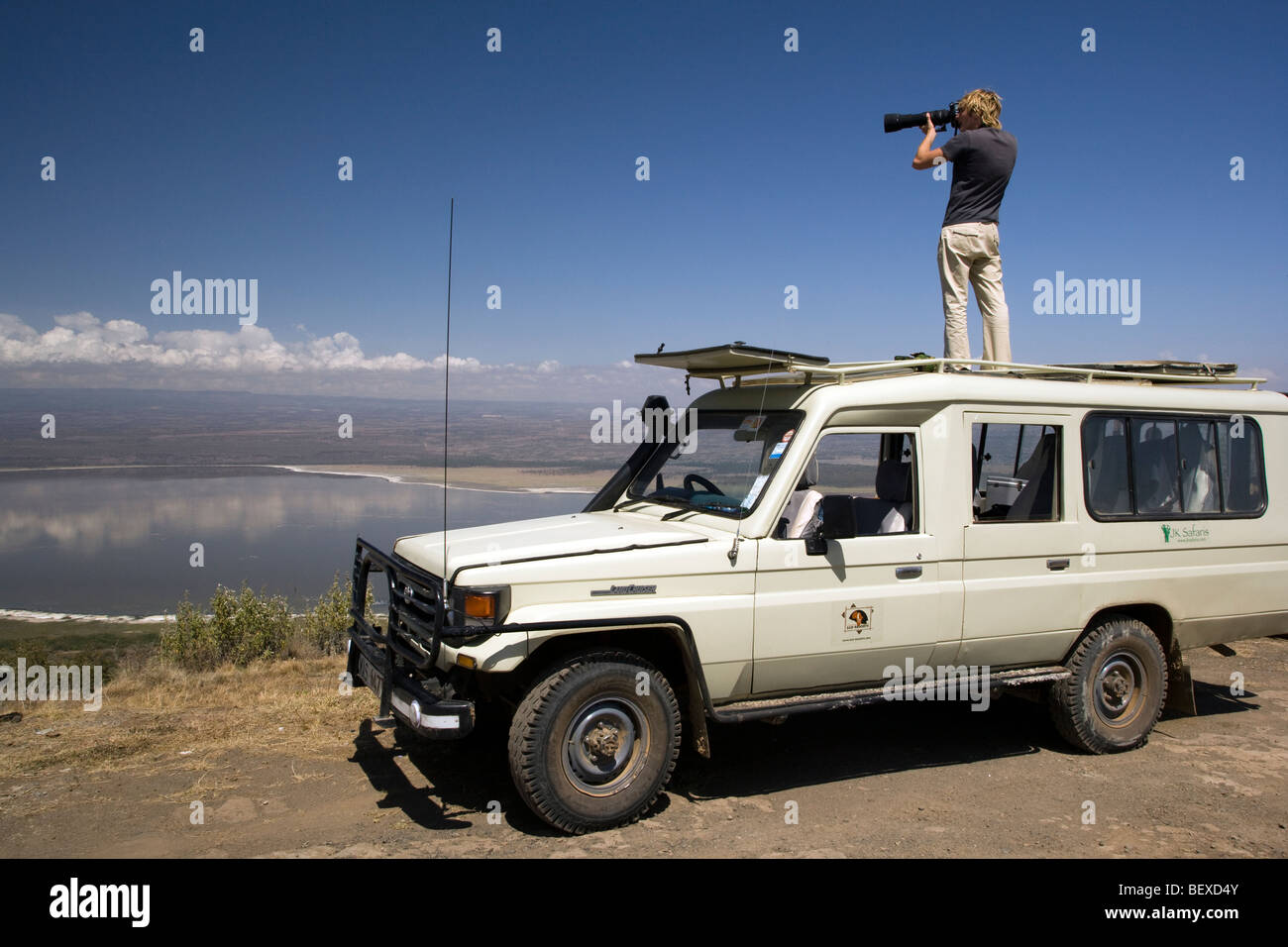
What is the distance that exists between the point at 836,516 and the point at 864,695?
1176 millimetres

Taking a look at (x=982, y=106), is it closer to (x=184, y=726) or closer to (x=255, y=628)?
(x=184, y=726)

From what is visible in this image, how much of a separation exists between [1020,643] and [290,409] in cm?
19461

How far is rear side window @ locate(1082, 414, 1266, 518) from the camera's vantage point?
20.6ft

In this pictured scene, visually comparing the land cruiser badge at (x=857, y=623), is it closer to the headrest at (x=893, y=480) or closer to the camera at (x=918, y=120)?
the headrest at (x=893, y=480)

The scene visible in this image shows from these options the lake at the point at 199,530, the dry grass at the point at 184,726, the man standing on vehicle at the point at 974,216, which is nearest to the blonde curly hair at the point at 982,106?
the man standing on vehicle at the point at 974,216

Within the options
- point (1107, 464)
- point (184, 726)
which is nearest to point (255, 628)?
point (184, 726)

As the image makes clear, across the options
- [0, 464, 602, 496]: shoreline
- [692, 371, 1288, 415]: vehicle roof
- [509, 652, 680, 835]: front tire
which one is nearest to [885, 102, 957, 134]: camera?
[692, 371, 1288, 415]: vehicle roof

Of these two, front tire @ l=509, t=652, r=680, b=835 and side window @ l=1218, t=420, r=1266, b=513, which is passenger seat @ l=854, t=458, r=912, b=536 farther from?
side window @ l=1218, t=420, r=1266, b=513

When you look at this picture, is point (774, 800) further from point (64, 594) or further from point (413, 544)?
point (64, 594)

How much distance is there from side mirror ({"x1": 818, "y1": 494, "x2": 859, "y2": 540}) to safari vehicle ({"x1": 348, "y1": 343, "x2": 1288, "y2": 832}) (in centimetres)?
1

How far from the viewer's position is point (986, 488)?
21.4 feet

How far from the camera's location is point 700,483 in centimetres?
605

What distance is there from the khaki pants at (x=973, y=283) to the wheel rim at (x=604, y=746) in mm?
3957
